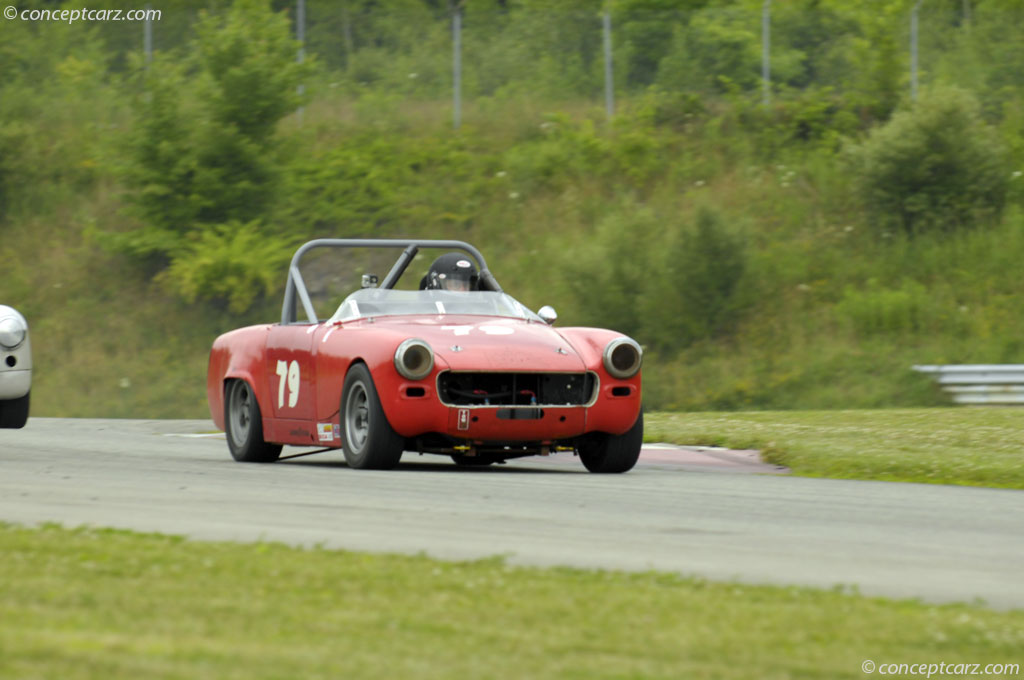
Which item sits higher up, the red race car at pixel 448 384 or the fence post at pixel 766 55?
the fence post at pixel 766 55

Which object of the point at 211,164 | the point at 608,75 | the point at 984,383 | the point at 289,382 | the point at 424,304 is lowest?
the point at 984,383

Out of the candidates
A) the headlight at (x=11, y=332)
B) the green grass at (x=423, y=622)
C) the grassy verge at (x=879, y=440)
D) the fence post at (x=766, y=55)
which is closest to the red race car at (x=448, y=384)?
the grassy verge at (x=879, y=440)

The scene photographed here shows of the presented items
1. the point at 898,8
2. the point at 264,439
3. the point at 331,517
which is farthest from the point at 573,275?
the point at 331,517

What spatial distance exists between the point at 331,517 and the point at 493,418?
9.38 ft

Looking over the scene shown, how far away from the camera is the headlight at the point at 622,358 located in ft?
36.1

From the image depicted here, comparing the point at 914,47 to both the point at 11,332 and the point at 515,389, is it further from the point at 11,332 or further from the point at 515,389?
the point at 515,389

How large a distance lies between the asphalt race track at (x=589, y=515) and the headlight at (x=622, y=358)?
0.69 meters

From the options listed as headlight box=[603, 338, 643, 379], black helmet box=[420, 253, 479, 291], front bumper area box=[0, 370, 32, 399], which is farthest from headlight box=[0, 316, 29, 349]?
headlight box=[603, 338, 643, 379]

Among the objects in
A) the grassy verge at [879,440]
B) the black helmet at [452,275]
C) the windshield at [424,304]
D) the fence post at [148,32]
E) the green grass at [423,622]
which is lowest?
the grassy verge at [879,440]

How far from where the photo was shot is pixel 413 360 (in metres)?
10.6

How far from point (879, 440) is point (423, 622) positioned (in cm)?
929

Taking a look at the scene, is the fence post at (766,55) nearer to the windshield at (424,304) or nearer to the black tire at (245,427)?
the windshield at (424,304)

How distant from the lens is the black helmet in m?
12.7

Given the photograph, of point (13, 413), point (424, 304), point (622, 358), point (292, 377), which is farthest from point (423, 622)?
point (13, 413)
